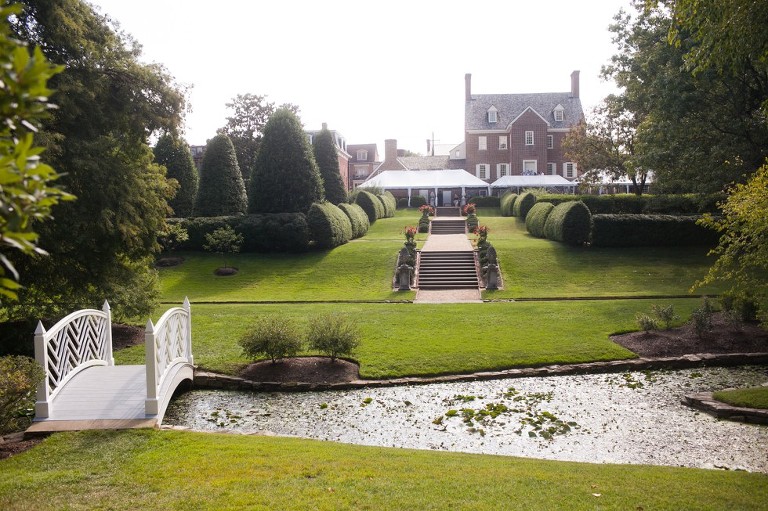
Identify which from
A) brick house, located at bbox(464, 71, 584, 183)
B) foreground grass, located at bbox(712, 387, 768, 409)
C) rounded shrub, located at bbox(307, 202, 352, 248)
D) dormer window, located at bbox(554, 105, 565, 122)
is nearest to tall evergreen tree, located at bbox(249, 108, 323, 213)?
rounded shrub, located at bbox(307, 202, 352, 248)

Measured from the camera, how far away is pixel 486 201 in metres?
53.7

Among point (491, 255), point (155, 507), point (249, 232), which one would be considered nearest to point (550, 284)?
point (491, 255)

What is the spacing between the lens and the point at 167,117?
1489cm

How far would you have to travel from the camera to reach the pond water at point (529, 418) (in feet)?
29.3

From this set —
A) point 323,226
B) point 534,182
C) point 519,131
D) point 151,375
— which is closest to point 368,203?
point 323,226

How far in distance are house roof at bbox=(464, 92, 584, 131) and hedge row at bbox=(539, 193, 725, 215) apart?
21.5m

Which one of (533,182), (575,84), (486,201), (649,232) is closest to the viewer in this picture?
(649,232)

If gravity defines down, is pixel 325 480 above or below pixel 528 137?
below

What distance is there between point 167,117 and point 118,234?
312 centimetres

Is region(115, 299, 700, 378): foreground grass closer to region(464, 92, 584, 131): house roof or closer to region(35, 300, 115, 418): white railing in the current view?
Answer: region(35, 300, 115, 418): white railing

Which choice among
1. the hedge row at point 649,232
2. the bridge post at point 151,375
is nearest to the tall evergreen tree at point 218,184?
the hedge row at point 649,232

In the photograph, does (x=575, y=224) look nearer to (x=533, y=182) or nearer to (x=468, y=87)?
(x=533, y=182)

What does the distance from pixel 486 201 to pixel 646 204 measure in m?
21.9

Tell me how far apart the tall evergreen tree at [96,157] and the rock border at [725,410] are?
40.1 feet
